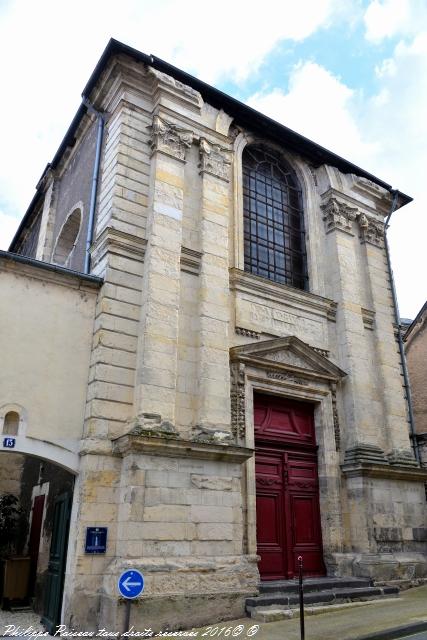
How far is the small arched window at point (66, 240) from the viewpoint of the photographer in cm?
1214

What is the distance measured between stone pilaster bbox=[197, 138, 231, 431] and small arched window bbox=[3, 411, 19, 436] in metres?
2.53

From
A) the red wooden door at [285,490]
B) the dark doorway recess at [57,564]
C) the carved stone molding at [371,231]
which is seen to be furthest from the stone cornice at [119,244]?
the carved stone molding at [371,231]

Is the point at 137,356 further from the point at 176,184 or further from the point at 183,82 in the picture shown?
the point at 183,82

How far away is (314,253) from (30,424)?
6972 millimetres

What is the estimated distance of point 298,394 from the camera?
974cm

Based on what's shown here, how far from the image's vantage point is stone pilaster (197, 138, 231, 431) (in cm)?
821

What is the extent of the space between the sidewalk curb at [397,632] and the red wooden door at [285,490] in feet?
8.85

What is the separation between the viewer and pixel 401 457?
405 inches

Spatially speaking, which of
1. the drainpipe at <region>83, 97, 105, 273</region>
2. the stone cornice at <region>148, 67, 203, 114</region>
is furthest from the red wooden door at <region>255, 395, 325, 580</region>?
the stone cornice at <region>148, 67, 203, 114</region>

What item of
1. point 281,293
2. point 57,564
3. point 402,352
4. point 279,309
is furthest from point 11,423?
point 402,352

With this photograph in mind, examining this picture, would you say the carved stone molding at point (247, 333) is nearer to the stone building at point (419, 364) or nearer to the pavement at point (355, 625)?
the pavement at point (355, 625)

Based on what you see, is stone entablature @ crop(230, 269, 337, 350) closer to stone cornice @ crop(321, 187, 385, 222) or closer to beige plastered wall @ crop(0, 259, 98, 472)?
stone cornice @ crop(321, 187, 385, 222)

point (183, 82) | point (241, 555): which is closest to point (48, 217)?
point (183, 82)

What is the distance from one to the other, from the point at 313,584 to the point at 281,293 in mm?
4978
